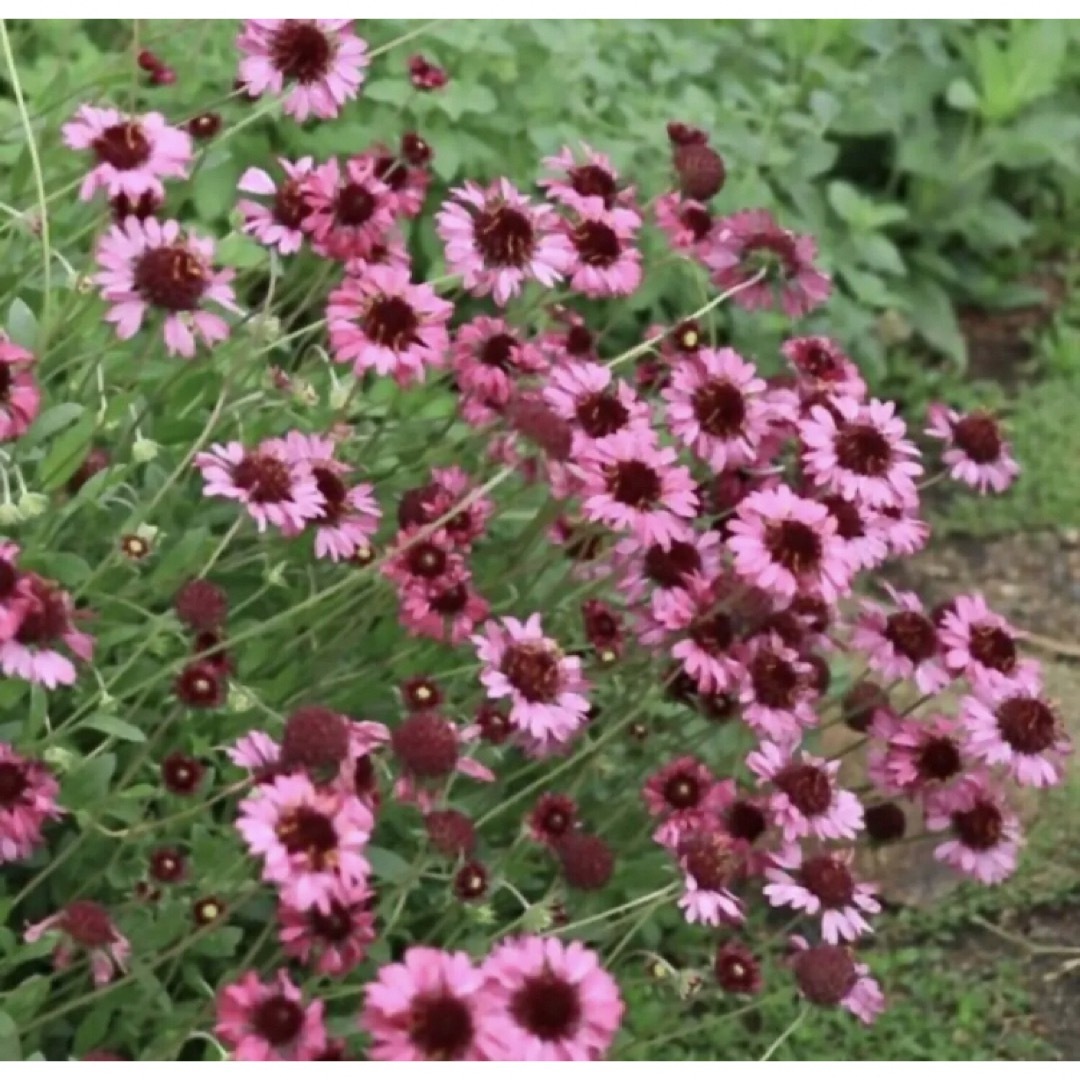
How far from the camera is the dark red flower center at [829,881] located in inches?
73.1

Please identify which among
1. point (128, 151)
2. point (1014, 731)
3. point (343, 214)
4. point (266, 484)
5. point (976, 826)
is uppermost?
point (128, 151)

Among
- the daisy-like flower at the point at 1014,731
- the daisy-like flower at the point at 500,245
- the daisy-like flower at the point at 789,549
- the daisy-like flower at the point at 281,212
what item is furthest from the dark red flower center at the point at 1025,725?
the daisy-like flower at the point at 281,212

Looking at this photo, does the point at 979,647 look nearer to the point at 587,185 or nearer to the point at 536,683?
the point at 536,683

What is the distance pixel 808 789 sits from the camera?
6.15 ft

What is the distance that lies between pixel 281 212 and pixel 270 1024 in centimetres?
85

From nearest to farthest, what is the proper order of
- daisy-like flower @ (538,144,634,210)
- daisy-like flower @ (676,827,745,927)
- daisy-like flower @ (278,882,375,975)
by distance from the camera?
1. daisy-like flower @ (278,882,375,975)
2. daisy-like flower @ (676,827,745,927)
3. daisy-like flower @ (538,144,634,210)

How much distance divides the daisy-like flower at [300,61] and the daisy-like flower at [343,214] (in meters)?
0.08

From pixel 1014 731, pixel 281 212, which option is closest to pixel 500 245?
pixel 281 212

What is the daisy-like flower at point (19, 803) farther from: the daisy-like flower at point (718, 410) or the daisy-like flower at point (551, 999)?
the daisy-like flower at point (718, 410)

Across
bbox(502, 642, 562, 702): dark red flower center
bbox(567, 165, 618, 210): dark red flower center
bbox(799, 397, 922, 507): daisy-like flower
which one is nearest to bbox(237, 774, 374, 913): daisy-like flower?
bbox(502, 642, 562, 702): dark red flower center

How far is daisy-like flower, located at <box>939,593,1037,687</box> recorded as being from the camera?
195 centimetres

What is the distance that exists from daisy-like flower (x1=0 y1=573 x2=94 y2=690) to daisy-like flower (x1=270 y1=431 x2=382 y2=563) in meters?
0.27

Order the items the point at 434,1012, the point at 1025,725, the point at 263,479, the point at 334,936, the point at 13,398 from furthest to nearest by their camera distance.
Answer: the point at 1025,725, the point at 263,479, the point at 13,398, the point at 334,936, the point at 434,1012

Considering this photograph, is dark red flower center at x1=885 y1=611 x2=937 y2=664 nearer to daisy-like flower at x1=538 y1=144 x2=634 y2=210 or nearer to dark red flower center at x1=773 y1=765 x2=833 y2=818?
dark red flower center at x1=773 y1=765 x2=833 y2=818
